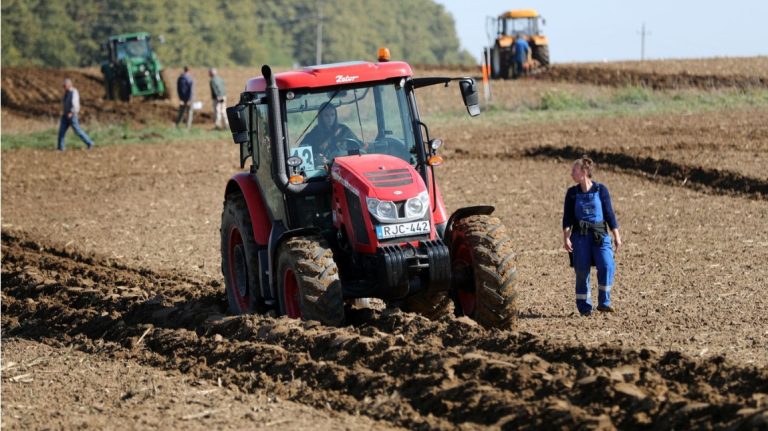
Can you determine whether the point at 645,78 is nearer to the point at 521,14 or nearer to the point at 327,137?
the point at 521,14

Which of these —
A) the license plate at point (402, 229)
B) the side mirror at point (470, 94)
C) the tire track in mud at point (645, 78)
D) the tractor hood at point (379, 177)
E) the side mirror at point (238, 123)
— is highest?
the side mirror at point (470, 94)

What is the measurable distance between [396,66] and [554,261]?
4005mm

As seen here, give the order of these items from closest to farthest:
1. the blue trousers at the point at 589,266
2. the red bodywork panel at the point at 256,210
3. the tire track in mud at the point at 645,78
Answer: the red bodywork panel at the point at 256,210 → the blue trousers at the point at 589,266 → the tire track in mud at the point at 645,78

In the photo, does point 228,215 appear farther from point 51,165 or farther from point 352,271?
point 51,165

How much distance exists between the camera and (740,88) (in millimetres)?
30438

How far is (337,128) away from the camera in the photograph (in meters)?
9.50

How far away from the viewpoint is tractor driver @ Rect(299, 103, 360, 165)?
9484 millimetres

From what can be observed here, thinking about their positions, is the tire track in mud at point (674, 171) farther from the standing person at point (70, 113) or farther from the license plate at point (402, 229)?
the standing person at point (70, 113)

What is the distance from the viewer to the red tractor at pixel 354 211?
28.6ft

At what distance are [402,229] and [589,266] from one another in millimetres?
2049

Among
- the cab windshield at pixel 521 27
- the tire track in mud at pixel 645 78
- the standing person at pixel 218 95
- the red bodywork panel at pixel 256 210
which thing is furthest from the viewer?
the cab windshield at pixel 521 27

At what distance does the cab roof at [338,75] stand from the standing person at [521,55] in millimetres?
30530

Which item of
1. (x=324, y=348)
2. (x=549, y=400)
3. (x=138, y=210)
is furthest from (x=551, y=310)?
(x=138, y=210)

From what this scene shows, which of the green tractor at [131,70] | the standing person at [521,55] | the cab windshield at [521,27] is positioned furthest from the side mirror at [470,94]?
the cab windshield at [521,27]
